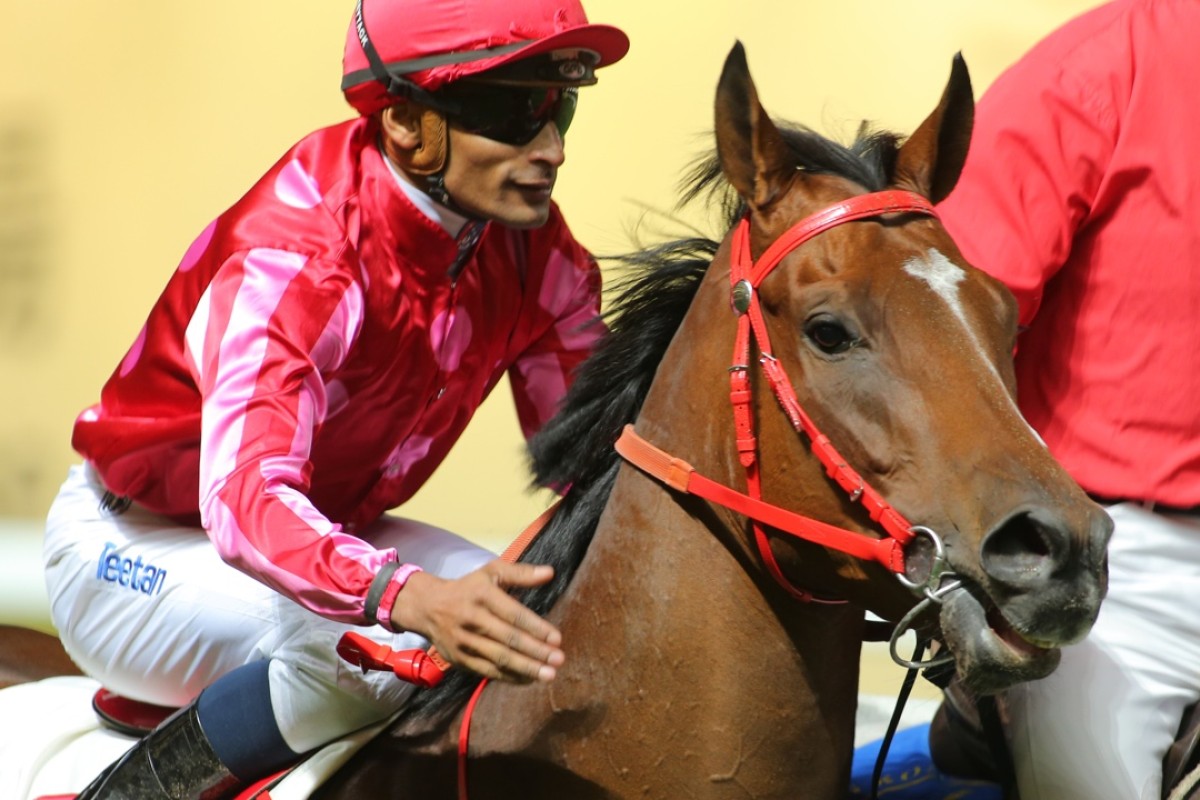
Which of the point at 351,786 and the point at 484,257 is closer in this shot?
the point at 351,786

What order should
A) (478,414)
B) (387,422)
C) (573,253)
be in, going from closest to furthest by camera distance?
(387,422) → (573,253) → (478,414)

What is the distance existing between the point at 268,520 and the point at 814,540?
24.6 inches

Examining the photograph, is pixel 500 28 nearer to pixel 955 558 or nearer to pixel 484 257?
pixel 484 257

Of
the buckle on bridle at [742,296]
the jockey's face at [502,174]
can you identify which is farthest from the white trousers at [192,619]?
the buckle on bridle at [742,296]

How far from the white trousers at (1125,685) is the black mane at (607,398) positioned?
62cm

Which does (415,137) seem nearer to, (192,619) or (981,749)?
(192,619)

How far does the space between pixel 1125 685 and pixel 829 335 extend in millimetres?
644

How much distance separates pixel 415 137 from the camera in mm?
2105

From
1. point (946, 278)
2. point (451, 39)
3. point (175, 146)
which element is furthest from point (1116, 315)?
point (175, 146)

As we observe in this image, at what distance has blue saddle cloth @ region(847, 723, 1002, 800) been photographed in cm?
208

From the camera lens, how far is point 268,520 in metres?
1.66

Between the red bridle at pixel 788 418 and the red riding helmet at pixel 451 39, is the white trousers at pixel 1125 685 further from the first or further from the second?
the red riding helmet at pixel 451 39

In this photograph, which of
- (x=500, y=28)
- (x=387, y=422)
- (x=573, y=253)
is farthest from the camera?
(x=573, y=253)

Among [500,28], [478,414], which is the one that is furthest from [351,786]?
[478,414]
